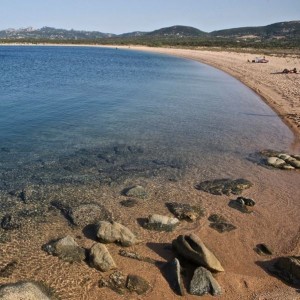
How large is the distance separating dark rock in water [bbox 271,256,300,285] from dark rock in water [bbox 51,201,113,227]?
574cm

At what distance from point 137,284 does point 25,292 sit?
281 cm

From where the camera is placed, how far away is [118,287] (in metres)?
9.41

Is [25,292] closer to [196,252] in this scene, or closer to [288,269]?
[196,252]

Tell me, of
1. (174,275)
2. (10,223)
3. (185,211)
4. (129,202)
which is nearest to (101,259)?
(174,275)

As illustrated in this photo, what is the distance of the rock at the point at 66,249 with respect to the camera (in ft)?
34.2

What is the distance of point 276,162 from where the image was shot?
18219 mm

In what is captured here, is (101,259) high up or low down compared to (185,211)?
up

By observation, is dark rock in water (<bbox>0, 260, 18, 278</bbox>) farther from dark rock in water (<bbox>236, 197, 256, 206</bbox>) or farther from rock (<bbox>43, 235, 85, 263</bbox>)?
dark rock in water (<bbox>236, 197, 256, 206</bbox>)

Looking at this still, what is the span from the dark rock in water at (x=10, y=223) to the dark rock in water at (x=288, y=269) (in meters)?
8.19

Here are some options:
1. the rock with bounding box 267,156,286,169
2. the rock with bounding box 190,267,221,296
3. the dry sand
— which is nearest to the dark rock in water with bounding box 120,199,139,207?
the dry sand

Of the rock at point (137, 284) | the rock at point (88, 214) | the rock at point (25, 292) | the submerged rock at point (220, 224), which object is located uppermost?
the rock at point (25, 292)

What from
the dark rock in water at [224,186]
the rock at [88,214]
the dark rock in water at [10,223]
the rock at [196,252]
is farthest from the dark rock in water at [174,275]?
the dark rock in water at [224,186]

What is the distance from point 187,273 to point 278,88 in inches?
1377

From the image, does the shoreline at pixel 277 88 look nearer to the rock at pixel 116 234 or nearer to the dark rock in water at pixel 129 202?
the dark rock in water at pixel 129 202
